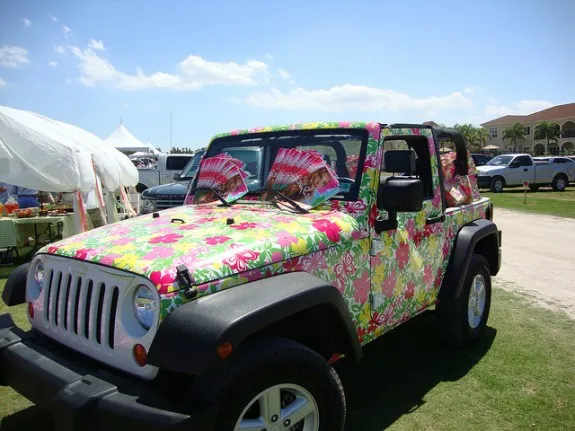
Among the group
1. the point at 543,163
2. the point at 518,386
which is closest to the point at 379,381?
the point at 518,386

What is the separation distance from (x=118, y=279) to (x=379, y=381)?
2.33 meters

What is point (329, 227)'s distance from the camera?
2.74 m

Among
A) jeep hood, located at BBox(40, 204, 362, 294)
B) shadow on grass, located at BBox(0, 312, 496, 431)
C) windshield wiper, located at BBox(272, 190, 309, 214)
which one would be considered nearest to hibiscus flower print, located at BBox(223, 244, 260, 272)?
jeep hood, located at BBox(40, 204, 362, 294)

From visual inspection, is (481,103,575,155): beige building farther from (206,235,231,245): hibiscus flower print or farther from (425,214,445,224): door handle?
(206,235,231,245): hibiscus flower print

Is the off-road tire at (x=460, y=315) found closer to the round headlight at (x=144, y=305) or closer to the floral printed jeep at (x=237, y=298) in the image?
the floral printed jeep at (x=237, y=298)

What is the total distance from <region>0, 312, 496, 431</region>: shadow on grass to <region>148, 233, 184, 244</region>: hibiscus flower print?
1.54 metres

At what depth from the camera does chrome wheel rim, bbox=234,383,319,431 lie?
209cm

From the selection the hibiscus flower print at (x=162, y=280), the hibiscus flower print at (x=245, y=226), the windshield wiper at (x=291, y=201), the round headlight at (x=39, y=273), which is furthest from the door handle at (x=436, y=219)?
the round headlight at (x=39, y=273)

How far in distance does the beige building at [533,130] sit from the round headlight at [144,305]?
239 feet

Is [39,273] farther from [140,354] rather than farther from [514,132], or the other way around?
[514,132]

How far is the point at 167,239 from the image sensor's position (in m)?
2.55

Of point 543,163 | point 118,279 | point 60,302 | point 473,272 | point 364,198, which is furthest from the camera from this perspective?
point 543,163

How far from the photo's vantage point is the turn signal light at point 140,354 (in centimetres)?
204

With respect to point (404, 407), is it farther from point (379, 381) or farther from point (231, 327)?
point (231, 327)
